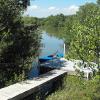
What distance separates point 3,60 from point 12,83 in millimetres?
1490

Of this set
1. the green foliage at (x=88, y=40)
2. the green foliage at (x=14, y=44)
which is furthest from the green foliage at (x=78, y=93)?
the green foliage at (x=88, y=40)

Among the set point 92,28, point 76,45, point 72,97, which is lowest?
point 72,97

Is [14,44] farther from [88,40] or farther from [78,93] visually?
[88,40]

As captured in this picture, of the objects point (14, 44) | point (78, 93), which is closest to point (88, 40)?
point (78, 93)

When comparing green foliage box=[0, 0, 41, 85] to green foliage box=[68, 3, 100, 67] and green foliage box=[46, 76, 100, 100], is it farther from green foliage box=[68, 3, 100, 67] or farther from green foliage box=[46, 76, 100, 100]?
green foliage box=[68, 3, 100, 67]

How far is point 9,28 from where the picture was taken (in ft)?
43.1

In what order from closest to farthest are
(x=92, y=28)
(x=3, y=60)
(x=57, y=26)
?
(x=92, y=28) → (x=3, y=60) → (x=57, y=26)

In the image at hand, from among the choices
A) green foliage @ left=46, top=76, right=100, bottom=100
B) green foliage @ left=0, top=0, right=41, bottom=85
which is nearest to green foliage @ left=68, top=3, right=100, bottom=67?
green foliage @ left=46, top=76, right=100, bottom=100

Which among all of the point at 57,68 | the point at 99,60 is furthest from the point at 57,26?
the point at 99,60

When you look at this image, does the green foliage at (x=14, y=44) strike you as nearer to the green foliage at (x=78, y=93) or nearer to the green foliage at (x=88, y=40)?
the green foliage at (x=78, y=93)

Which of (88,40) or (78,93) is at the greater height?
(88,40)

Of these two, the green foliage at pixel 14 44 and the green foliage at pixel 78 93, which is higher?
the green foliage at pixel 14 44

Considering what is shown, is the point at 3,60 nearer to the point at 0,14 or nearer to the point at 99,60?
the point at 0,14

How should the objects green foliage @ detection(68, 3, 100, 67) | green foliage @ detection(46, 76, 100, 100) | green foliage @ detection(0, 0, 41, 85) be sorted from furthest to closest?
green foliage @ detection(0, 0, 41, 85) < green foliage @ detection(46, 76, 100, 100) < green foliage @ detection(68, 3, 100, 67)
